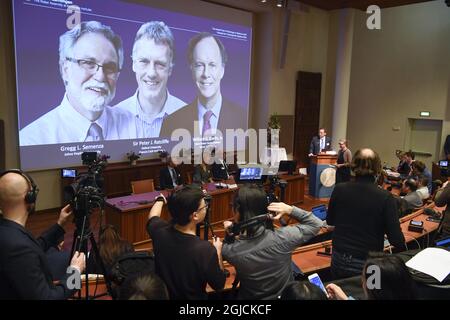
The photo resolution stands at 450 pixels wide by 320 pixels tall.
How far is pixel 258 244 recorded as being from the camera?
6.36 feet

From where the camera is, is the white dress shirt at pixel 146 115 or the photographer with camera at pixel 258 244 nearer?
the photographer with camera at pixel 258 244

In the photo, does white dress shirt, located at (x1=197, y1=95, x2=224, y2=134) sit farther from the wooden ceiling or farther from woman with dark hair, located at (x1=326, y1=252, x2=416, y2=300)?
woman with dark hair, located at (x1=326, y1=252, x2=416, y2=300)

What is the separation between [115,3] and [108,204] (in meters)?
3.98

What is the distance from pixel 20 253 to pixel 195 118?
7.42 metres

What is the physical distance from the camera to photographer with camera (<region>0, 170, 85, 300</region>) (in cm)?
156

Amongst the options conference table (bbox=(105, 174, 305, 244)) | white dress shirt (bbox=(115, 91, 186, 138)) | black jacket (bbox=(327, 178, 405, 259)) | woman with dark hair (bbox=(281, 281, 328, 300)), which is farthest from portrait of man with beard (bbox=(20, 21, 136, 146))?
woman with dark hair (bbox=(281, 281, 328, 300))

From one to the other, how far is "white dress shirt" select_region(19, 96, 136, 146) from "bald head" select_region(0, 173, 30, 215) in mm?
5165

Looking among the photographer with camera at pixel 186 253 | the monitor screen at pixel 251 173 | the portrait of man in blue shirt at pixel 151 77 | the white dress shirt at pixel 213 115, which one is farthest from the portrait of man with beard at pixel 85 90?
the photographer with camera at pixel 186 253

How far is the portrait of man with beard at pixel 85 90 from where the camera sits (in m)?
6.54

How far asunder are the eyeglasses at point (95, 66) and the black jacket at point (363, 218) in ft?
18.3

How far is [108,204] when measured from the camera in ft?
17.1

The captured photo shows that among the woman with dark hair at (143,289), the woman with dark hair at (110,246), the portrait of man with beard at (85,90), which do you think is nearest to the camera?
the woman with dark hair at (143,289)

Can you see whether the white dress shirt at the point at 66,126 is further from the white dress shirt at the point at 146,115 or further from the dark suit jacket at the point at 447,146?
the dark suit jacket at the point at 447,146
